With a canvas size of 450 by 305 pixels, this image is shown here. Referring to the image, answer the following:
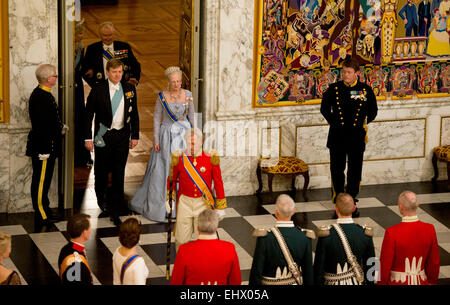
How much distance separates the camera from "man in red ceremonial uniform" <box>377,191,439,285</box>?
6.60 metres

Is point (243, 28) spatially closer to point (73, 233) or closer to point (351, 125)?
point (351, 125)

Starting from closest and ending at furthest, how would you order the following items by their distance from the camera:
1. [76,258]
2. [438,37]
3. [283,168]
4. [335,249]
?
[76,258] < [335,249] < [283,168] < [438,37]

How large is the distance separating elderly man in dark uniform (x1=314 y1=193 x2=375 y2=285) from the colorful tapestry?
4.35m

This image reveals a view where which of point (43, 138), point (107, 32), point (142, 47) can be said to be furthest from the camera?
point (142, 47)

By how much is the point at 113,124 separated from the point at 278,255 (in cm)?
386

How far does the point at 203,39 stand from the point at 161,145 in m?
1.38

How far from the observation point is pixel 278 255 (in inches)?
249

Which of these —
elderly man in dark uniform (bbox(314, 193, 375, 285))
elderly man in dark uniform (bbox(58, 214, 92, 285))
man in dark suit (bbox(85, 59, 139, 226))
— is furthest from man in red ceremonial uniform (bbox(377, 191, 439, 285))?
man in dark suit (bbox(85, 59, 139, 226))

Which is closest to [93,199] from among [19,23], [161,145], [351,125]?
[161,145]

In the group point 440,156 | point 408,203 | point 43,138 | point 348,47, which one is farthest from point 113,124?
point 440,156

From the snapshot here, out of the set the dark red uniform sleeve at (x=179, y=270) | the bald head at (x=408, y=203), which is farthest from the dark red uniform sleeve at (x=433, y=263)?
the dark red uniform sleeve at (x=179, y=270)

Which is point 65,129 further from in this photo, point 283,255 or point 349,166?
point 283,255

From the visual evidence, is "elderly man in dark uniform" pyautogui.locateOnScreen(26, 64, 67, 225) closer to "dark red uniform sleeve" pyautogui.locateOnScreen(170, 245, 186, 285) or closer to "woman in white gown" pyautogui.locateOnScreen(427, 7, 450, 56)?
"dark red uniform sleeve" pyautogui.locateOnScreen(170, 245, 186, 285)

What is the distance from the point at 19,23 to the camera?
9609 mm
